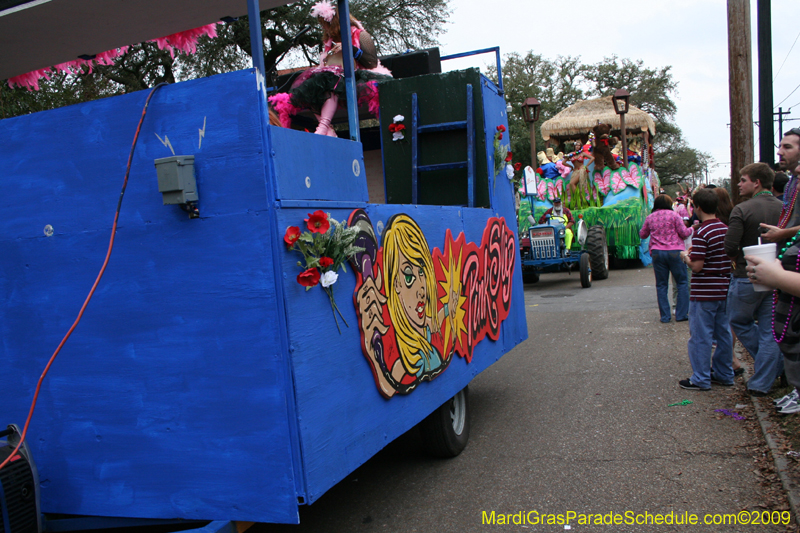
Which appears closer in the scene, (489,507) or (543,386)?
(489,507)

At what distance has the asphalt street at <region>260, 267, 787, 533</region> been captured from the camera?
3.58m

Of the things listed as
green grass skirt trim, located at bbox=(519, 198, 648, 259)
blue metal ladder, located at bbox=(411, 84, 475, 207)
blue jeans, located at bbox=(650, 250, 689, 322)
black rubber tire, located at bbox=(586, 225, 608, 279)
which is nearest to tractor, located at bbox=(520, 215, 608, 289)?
black rubber tire, located at bbox=(586, 225, 608, 279)

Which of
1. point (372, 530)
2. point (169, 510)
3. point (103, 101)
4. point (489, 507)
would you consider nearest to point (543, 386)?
point (489, 507)

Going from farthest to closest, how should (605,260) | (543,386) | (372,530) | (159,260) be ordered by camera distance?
(605,260) → (543,386) → (372,530) → (159,260)

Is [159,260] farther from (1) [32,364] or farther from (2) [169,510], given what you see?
(2) [169,510]

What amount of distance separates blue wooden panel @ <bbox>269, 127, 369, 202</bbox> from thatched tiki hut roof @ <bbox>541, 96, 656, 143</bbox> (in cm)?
2399

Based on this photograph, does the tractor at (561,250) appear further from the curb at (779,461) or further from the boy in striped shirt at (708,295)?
the curb at (779,461)

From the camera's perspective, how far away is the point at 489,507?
3.69m

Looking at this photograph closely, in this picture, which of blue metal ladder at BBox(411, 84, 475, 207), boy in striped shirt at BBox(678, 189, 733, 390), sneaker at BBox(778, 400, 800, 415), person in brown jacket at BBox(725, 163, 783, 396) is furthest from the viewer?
boy in striped shirt at BBox(678, 189, 733, 390)

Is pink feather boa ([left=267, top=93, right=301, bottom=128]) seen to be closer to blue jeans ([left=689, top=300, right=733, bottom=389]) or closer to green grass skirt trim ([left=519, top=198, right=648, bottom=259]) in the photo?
blue jeans ([left=689, top=300, right=733, bottom=389])

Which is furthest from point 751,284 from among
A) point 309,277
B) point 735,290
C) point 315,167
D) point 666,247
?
point 309,277

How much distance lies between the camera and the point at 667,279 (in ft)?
29.9

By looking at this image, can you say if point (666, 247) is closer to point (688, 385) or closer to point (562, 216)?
point (688, 385)

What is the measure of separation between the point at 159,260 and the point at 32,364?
78 cm
